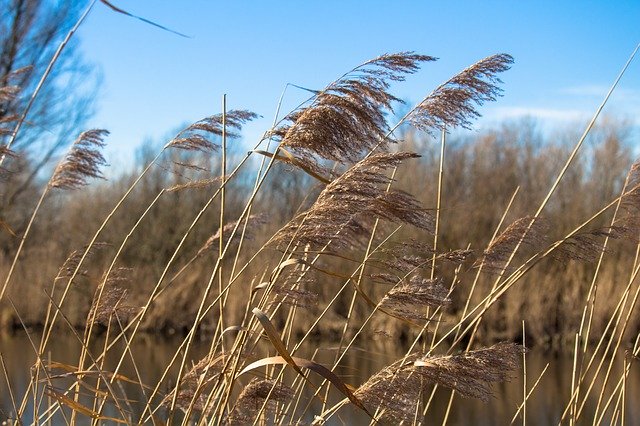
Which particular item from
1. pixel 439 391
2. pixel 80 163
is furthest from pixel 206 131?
pixel 439 391

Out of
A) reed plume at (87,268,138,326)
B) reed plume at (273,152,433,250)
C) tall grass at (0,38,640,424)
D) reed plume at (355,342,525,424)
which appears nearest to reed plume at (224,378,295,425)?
tall grass at (0,38,640,424)

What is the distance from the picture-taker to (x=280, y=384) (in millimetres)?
2289

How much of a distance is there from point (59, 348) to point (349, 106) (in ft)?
33.8

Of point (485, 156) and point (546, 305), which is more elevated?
point (485, 156)

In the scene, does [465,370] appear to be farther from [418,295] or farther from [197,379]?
[197,379]

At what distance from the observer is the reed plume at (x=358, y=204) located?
1958 millimetres

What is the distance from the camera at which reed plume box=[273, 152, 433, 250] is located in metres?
1.96

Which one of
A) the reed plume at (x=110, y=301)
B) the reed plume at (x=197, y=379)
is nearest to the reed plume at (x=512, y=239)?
the reed plume at (x=197, y=379)

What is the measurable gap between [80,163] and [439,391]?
7.08 metres

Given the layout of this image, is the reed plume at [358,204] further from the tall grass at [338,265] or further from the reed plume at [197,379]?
the reed plume at [197,379]

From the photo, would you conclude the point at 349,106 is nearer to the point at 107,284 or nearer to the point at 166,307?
the point at 107,284

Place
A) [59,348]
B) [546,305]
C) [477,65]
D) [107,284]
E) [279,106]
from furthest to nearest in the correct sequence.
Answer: [546,305] → [59,348] → [107,284] → [279,106] → [477,65]

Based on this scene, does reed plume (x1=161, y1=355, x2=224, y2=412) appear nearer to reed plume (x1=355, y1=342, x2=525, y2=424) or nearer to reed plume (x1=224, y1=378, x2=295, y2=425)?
reed plume (x1=224, y1=378, x2=295, y2=425)

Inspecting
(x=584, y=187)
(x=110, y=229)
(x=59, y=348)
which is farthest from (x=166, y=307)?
(x=584, y=187)
